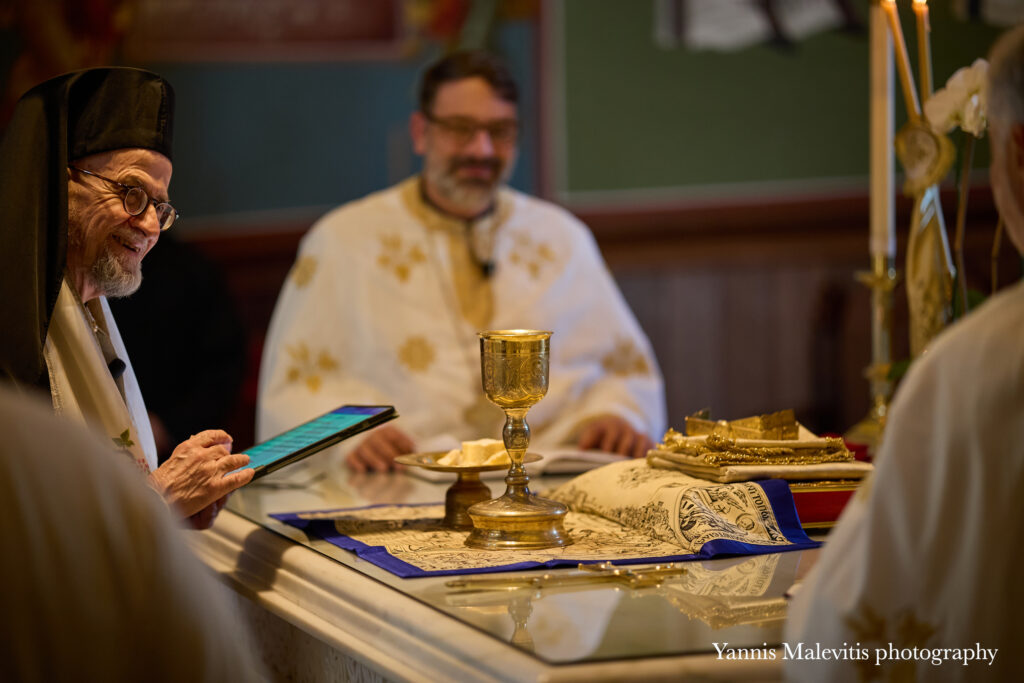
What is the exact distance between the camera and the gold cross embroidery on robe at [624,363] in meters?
4.64

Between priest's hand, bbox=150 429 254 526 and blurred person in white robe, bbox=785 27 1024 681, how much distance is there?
128 cm

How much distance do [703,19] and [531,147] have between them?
1.15 meters

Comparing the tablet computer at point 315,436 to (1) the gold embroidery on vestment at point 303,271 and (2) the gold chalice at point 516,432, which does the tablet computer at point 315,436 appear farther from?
(1) the gold embroidery on vestment at point 303,271

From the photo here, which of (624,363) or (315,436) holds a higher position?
(315,436)

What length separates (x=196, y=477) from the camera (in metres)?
2.50

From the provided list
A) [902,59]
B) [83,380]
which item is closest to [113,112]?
[83,380]

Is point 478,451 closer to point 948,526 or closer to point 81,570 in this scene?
point 948,526

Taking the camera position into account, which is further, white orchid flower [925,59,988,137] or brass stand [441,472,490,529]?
white orchid flower [925,59,988,137]

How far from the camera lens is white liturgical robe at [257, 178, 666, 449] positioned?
4.35 m

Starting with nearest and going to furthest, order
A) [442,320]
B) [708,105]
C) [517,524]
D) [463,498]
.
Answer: [517,524]
[463,498]
[442,320]
[708,105]

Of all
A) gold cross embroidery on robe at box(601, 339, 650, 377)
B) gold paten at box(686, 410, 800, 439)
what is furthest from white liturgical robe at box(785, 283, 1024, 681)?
gold cross embroidery on robe at box(601, 339, 650, 377)

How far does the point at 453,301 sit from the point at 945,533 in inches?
131

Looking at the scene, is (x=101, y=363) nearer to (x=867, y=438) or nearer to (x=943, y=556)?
(x=943, y=556)

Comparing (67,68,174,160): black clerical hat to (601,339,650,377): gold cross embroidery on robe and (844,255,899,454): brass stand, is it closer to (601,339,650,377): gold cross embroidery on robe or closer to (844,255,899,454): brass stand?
(844,255,899,454): brass stand
